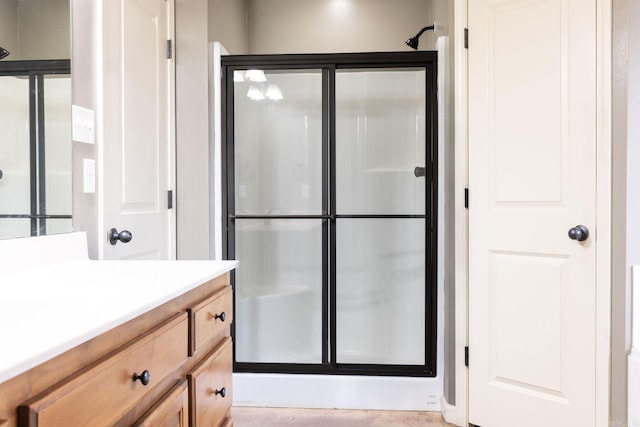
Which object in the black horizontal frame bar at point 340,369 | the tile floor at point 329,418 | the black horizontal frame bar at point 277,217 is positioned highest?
the black horizontal frame bar at point 277,217

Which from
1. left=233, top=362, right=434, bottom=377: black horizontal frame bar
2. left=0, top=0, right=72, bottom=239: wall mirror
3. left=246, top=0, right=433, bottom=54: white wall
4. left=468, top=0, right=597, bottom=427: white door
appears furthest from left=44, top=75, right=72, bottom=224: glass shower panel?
left=246, top=0, right=433, bottom=54: white wall

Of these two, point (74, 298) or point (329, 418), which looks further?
point (329, 418)

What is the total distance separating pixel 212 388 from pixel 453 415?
1.36 m

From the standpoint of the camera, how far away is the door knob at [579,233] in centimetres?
165

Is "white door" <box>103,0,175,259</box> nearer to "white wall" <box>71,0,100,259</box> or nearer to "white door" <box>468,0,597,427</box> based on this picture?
"white wall" <box>71,0,100,259</box>

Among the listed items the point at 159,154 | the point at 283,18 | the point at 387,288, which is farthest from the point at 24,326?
the point at 283,18

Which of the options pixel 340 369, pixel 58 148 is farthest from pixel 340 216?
pixel 58 148

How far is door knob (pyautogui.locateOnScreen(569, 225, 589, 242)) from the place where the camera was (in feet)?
5.41

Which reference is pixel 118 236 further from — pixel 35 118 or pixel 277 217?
pixel 277 217

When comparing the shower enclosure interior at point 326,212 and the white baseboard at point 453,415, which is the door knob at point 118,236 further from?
the white baseboard at point 453,415

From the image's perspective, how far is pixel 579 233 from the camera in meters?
1.66

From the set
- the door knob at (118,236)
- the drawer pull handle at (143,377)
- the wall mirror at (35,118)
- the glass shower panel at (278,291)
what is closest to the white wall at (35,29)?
the wall mirror at (35,118)

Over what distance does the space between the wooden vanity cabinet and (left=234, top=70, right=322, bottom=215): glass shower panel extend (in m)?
1.08

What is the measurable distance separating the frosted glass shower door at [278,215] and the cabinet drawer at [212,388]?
1.07m
